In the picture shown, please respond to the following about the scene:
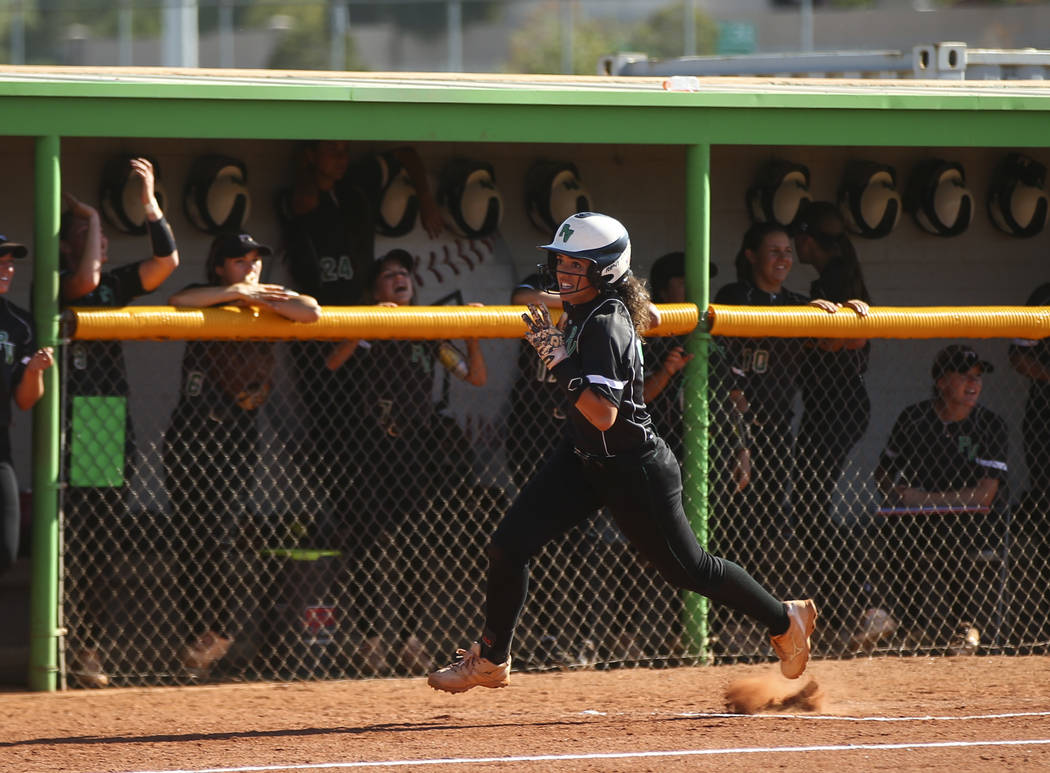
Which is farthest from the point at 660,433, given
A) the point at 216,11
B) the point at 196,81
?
the point at 216,11

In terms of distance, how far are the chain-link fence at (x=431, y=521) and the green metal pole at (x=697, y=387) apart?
65 millimetres

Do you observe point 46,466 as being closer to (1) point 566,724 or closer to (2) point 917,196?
(1) point 566,724

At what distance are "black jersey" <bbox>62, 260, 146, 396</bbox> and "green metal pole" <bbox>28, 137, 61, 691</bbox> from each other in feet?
0.89

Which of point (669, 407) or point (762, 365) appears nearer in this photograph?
point (669, 407)

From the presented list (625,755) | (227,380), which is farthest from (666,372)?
(625,755)

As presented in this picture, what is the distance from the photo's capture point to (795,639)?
5832mm

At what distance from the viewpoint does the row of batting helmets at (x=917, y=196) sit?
8516mm

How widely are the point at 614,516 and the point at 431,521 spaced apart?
198cm

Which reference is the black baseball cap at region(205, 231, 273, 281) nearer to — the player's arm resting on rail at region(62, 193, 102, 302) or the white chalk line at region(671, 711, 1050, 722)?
the player's arm resting on rail at region(62, 193, 102, 302)

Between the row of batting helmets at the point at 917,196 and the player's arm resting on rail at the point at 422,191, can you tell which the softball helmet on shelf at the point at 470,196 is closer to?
the player's arm resting on rail at the point at 422,191

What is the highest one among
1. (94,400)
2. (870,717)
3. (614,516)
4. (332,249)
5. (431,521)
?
(332,249)

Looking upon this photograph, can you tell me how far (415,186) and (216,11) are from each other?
78.6ft

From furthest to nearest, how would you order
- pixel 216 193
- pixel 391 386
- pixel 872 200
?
pixel 872 200, pixel 216 193, pixel 391 386

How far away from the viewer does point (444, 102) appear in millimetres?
6836
